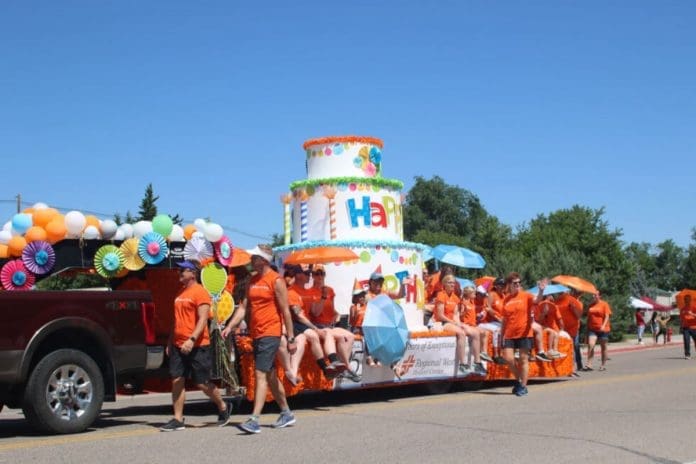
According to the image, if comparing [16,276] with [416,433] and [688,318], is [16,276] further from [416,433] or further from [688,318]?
[688,318]

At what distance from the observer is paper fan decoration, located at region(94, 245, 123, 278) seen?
423 inches

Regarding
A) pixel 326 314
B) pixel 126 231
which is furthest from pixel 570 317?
pixel 126 231

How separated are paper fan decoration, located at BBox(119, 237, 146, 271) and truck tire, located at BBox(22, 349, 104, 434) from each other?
72.8 inches

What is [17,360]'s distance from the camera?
28.2ft

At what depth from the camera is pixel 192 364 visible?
9438 mm

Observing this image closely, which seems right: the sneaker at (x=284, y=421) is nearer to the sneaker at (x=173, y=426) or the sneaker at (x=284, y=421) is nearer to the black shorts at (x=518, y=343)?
the sneaker at (x=173, y=426)

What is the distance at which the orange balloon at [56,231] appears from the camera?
35.0 ft

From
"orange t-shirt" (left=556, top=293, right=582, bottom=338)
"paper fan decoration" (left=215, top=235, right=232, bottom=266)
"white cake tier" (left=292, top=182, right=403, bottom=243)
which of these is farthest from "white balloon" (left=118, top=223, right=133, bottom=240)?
"orange t-shirt" (left=556, top=293, right=582, bottom=338)

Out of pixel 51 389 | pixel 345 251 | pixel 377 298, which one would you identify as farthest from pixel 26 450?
pixel 345 251

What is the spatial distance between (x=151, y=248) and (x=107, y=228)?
0.65m

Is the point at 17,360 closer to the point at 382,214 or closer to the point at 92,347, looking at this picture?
the point at 92,347

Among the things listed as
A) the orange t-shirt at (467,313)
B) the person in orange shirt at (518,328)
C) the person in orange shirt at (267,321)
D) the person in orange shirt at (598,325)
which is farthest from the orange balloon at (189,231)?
the person in orange shirt at (598,325)

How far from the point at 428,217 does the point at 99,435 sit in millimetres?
83854

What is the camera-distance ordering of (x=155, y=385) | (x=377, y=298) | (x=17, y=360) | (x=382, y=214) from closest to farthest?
1. (x=17, y=360)
2. (x=155, y=385)
3. (x=377, y=298)
4. (x=382, y=214)
